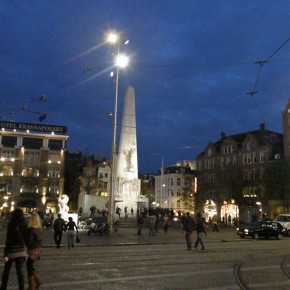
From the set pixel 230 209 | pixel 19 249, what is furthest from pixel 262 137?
pixel 19 249

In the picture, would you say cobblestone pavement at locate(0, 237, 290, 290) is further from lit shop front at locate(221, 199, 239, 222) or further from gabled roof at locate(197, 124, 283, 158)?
gabled roof at locate(197, 124, 283, 158)

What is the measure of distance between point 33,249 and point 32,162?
2877 inches

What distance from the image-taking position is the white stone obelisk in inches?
1880

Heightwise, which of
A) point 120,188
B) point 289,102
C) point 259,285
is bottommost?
point 259,285

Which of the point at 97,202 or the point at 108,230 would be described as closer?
the point at 108,230

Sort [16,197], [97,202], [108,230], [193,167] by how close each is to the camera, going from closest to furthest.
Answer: [108,230]
[97,202]
[16,197]
[193,167]

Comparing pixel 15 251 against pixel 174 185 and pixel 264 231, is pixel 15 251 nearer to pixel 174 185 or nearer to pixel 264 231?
pixel 264 231

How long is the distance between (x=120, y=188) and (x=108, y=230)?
62.7 feet

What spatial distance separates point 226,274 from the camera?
12133mm

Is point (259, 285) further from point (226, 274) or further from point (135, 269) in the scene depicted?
point (135, 269)

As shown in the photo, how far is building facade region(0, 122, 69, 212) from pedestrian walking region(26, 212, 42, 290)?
67537 mm

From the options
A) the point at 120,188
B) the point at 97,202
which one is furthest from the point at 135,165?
the point at 97,202

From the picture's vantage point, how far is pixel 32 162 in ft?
262

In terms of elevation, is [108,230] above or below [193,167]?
below
